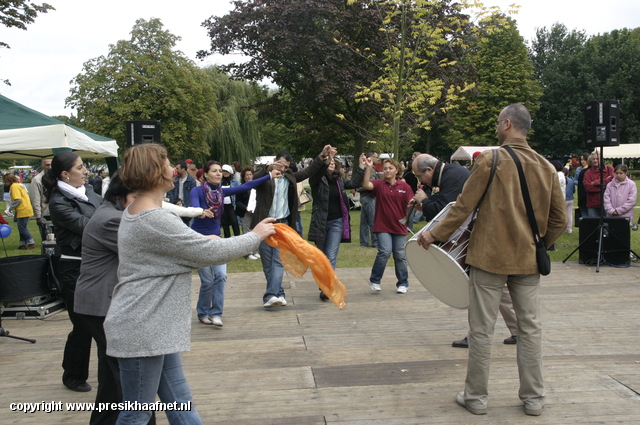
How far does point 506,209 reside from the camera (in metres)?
3.81

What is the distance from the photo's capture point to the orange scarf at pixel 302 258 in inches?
126

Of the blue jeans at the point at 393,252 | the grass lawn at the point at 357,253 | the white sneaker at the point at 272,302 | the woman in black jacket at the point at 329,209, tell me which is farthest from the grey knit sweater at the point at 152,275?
the grass lawn at the point at 357,253

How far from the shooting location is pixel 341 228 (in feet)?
26.2

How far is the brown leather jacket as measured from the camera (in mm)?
3820

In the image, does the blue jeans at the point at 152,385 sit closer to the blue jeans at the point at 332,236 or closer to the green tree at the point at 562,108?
the blue jeans at the point at 332,236

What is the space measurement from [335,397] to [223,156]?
40148mm

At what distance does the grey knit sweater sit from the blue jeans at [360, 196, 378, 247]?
9.90 metres

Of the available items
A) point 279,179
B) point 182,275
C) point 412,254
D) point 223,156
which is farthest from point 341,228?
point 223,156

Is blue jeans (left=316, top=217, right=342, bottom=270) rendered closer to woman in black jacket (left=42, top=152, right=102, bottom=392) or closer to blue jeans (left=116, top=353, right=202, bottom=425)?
woman in black jacket (left=42, top=152, right=102, bottom=392)

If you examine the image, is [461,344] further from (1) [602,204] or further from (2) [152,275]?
(1) [602,204]

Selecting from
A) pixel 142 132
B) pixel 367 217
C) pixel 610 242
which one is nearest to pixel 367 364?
pixel 142 132

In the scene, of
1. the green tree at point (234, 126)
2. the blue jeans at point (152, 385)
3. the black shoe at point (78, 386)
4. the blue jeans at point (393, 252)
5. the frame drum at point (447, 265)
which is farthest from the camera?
the green tree at point (234, 126)

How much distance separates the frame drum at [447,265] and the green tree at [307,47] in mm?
19266

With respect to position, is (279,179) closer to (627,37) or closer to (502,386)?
(502,386)
